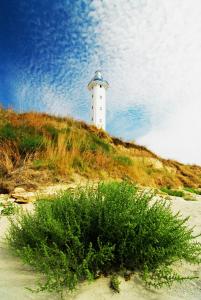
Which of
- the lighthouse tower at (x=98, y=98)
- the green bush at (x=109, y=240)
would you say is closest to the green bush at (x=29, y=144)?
the green bush at (x=109, y=240)

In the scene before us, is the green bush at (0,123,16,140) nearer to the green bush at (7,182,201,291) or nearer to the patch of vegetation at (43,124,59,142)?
the patch of vegetation at (43,124,59,142)

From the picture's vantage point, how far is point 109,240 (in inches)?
95.7

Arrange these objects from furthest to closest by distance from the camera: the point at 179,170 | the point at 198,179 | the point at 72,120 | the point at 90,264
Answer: the point at 179,170 < the point at 198,179 < the point at 72,120 < the point at 90,264

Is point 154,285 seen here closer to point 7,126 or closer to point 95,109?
point 7,126

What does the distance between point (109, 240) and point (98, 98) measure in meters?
35.2

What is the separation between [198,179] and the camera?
16094mm

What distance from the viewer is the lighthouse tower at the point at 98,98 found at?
35.8 m

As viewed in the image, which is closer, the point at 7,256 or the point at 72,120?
the point at 7,256

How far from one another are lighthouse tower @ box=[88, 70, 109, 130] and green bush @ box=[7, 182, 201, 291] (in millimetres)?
32710

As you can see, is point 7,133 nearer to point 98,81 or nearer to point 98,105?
point 98,105

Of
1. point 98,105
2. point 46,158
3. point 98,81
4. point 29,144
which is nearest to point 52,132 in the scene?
point 29,144

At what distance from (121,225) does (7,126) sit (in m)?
7.63

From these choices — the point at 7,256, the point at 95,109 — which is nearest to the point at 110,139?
the point at 7,256

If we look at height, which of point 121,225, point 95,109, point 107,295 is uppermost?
point 95,109
